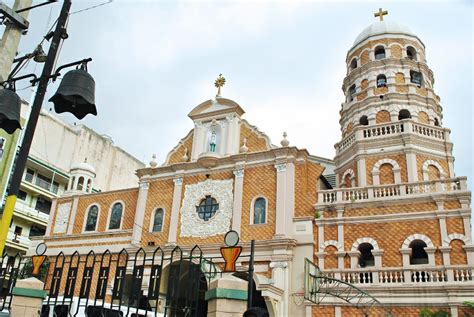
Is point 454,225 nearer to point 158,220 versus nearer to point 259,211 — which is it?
point 259,211

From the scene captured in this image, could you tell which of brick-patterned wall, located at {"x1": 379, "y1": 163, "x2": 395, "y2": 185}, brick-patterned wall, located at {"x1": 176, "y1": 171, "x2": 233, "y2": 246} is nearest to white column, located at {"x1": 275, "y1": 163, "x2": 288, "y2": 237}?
brick-patterned wall, located at {"x1": 176, "y1": 171, "x2": 233, "y2": 246}

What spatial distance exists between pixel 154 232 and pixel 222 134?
19.7ft

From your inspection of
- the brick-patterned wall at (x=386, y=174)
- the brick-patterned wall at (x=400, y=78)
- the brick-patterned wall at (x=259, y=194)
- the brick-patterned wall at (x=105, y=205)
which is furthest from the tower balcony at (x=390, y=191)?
the brick-patterned wall at (x=105, y=205)

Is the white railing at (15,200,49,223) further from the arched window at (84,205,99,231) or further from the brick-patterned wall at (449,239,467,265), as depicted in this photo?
the brick-patterned wall at (449,239,467,265)

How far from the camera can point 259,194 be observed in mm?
22656

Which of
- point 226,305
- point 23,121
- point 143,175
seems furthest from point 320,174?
point 23,121

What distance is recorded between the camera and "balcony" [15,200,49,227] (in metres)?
33.7

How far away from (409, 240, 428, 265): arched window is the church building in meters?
0.04

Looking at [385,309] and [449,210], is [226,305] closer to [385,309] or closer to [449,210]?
[385,309]

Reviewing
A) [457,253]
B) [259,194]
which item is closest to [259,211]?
[259,194]

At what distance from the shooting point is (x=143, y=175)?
1033 inches

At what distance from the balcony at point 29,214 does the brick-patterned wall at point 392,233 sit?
77.2 feet

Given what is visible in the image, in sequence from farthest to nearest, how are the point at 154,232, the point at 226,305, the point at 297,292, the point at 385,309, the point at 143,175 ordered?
1. the point at 143,175
2. the point at 154,232
3. the point at 297,292
4. the point at 385,309
5. the point at 226,305

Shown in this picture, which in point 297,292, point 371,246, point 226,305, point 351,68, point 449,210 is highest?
point 351,68
